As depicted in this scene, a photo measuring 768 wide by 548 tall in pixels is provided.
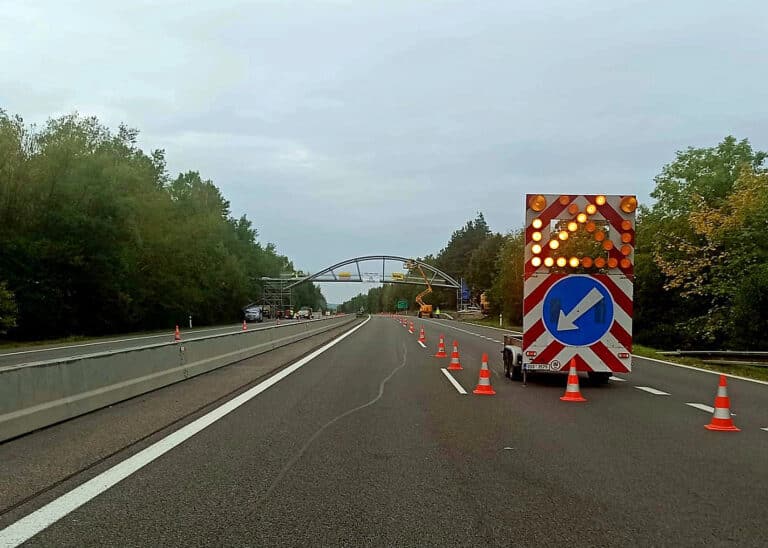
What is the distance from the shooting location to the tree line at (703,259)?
3531 cm

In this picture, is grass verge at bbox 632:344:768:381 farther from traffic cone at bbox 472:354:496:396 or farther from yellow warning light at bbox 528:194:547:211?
traffic cone at bbox 472:354:496:396

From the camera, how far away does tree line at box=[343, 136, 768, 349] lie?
116ft

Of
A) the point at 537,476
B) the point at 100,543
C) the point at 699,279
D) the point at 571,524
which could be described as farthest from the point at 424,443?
the point at 699,279

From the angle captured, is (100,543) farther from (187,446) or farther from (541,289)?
(541,289)

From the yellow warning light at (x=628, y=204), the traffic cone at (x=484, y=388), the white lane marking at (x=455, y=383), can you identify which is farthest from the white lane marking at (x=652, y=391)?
the white lane marking at (x=455, y=383)

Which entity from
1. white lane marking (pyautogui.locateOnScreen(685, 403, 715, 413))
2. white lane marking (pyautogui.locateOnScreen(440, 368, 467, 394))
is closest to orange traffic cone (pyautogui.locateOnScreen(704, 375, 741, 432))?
white lane marking (pyautogui.locateOnScreen(685, 403, 715, 413))

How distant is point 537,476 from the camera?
7000mm

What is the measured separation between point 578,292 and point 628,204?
1.89 m

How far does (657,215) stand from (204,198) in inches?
2185

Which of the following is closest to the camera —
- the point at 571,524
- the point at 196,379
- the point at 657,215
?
the point at 571,524

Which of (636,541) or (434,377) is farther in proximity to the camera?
(434,377)

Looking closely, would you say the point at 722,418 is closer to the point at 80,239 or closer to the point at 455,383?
the point at 455,383

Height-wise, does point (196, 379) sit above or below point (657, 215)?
below

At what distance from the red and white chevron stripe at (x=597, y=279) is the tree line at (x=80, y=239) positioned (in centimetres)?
2650
